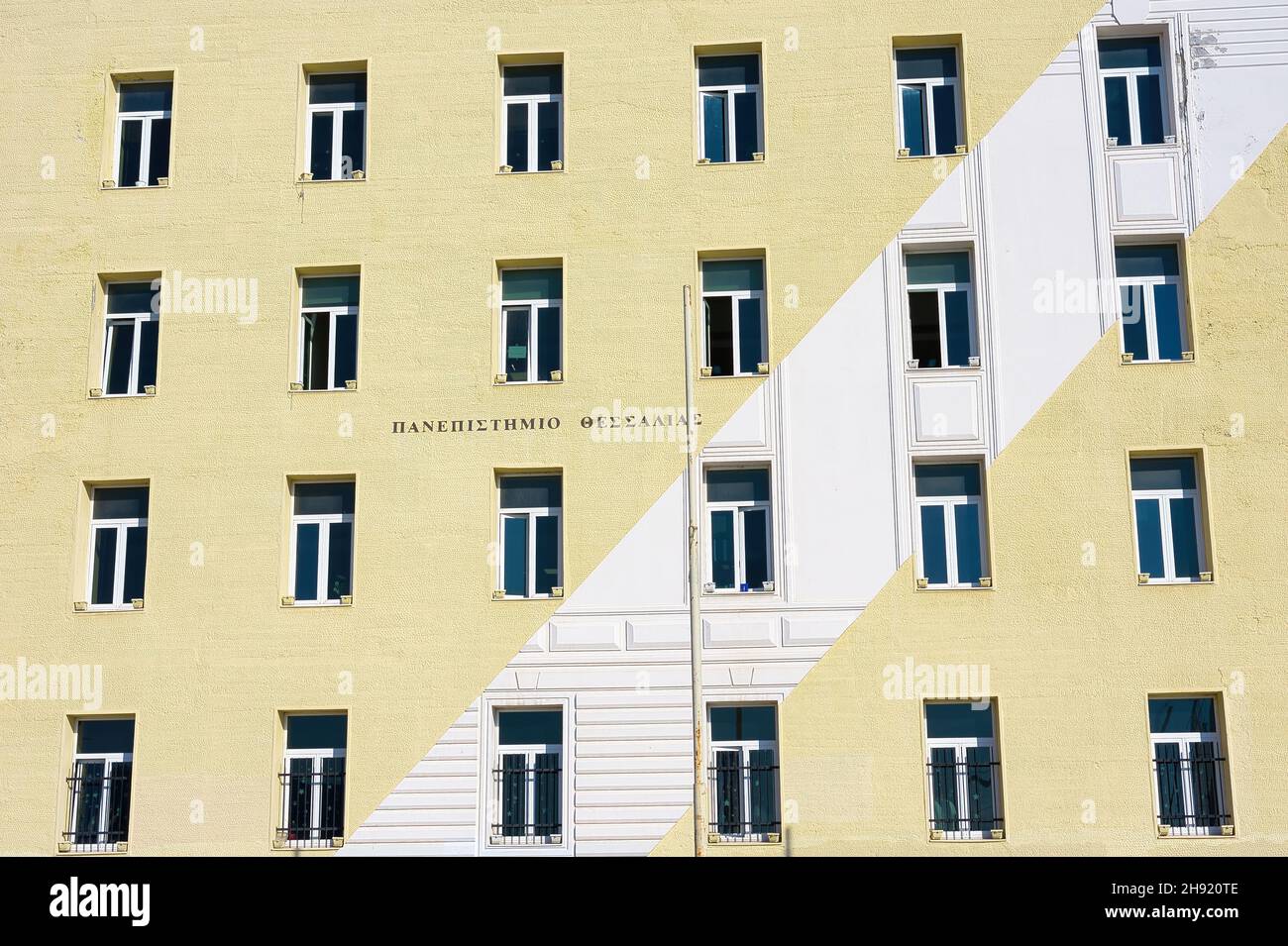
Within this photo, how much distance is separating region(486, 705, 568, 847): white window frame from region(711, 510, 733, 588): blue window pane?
10.9ft

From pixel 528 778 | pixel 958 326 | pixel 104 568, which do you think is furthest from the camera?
pixel 104 568

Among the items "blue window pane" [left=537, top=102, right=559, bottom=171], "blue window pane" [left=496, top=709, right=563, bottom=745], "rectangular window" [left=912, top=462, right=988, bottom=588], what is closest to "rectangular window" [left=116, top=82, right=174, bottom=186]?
"blue window pane" [left=537, top=102, right=559, bottom=171]

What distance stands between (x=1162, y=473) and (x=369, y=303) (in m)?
13.4

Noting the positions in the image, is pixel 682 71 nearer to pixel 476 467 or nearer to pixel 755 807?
pixel 476 467

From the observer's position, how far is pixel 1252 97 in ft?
92.7

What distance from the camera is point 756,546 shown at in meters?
27.6

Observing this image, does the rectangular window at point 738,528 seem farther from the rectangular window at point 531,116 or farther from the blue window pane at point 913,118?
the rectangular window at point 531,116

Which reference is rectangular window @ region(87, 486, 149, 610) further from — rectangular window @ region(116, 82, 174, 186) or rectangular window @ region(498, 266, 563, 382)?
rectangular window @ region(498, 266, 563, 382)

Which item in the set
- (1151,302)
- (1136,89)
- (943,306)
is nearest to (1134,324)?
(1151,302)

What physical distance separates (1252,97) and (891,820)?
43.9 feet

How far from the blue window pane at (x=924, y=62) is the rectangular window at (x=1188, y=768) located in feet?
36.4

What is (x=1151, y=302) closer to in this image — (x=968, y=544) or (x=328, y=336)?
(x=968, y=544)
